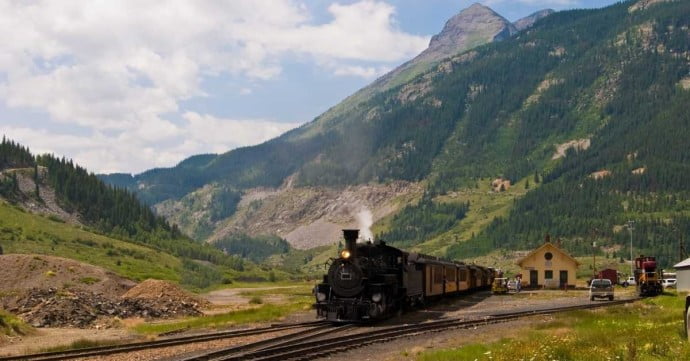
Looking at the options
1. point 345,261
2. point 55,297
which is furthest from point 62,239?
point 345,261

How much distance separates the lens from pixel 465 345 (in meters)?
30.6

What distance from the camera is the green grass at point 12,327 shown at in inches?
1713

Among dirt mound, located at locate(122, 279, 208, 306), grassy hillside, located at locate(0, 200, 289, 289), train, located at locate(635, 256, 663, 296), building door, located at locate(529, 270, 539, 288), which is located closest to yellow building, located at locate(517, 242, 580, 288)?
building door, located at locate(529, 270, 539, 288)

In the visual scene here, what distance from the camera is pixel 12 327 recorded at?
44.9 metres

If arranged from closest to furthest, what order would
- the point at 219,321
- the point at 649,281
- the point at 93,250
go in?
the point at 219,321
the point at 649,281
the point at 93,250

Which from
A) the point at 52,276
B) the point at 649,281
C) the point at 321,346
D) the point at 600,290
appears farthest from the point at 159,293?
the point at 649,281

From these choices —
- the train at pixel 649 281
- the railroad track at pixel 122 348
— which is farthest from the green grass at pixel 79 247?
the railroad track at pixel 122 348

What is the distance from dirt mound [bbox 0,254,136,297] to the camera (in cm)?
8375

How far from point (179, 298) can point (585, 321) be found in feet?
143

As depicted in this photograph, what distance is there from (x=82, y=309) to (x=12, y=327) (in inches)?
464

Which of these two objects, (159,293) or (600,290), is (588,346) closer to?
(600,290)

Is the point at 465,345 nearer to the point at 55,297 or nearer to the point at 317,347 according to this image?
the point at 317,347

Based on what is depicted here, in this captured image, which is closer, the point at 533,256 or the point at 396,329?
the point at 396,329

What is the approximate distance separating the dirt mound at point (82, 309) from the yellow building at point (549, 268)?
2579 inches
